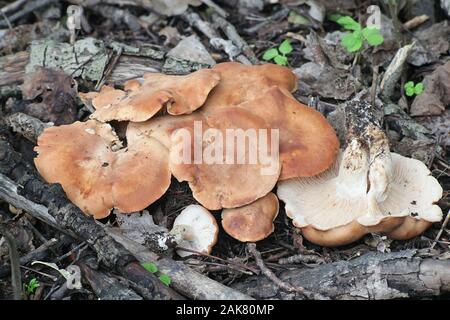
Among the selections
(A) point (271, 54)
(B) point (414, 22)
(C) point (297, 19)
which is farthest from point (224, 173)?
(B) point (414, 22)

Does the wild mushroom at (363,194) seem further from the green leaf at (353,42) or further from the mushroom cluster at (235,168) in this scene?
the green leaf at (353,42)

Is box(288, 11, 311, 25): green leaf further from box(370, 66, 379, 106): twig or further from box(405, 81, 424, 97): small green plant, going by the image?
box(405, 81, 424, 97): small green plant

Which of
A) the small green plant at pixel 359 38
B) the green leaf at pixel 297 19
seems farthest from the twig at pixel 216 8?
the small green plant at pixel 359 38

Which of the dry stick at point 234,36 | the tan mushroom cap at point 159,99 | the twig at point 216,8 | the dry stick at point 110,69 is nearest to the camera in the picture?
the tan mushroom cap at point 159,99

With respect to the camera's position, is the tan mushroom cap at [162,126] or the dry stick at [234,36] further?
the dry stick at [234,36]

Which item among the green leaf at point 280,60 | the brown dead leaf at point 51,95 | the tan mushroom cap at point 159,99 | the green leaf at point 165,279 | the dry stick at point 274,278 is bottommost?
the dry stick at point 274,278

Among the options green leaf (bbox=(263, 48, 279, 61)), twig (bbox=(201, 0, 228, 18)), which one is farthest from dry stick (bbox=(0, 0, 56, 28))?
green leaf (bbox=(263, 48, 279, 61))
